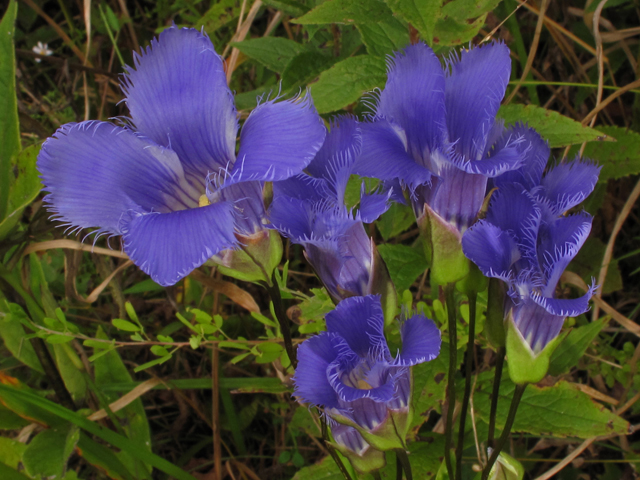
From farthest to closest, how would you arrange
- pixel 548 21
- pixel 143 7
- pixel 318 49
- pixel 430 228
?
1. pixel 143 7
2. pixel 548 21
3. pixel 318 49
4. pixel 430 228

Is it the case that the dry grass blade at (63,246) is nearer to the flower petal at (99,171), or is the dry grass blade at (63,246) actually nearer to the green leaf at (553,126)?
the flower petal at (99,171)

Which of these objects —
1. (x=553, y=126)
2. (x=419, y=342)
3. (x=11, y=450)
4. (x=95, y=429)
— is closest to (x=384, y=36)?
(x=553, y=126)

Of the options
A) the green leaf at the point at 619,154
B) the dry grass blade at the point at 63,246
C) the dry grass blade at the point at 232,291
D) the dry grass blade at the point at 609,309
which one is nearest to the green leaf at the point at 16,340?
the dry grass blade at the point at 63,246

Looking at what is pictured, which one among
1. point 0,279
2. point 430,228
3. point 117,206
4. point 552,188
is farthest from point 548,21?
point 0,279

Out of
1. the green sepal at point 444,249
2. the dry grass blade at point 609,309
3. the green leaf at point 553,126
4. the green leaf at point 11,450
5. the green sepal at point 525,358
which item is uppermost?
the green sepal at point 444,249

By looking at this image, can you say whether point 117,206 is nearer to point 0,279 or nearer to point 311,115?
point 311,115

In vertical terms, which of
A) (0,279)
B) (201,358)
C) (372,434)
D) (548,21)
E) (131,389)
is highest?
(548,21)

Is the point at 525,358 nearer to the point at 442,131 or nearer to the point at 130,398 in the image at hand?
the point at 442,131

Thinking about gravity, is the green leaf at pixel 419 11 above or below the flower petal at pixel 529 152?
above
